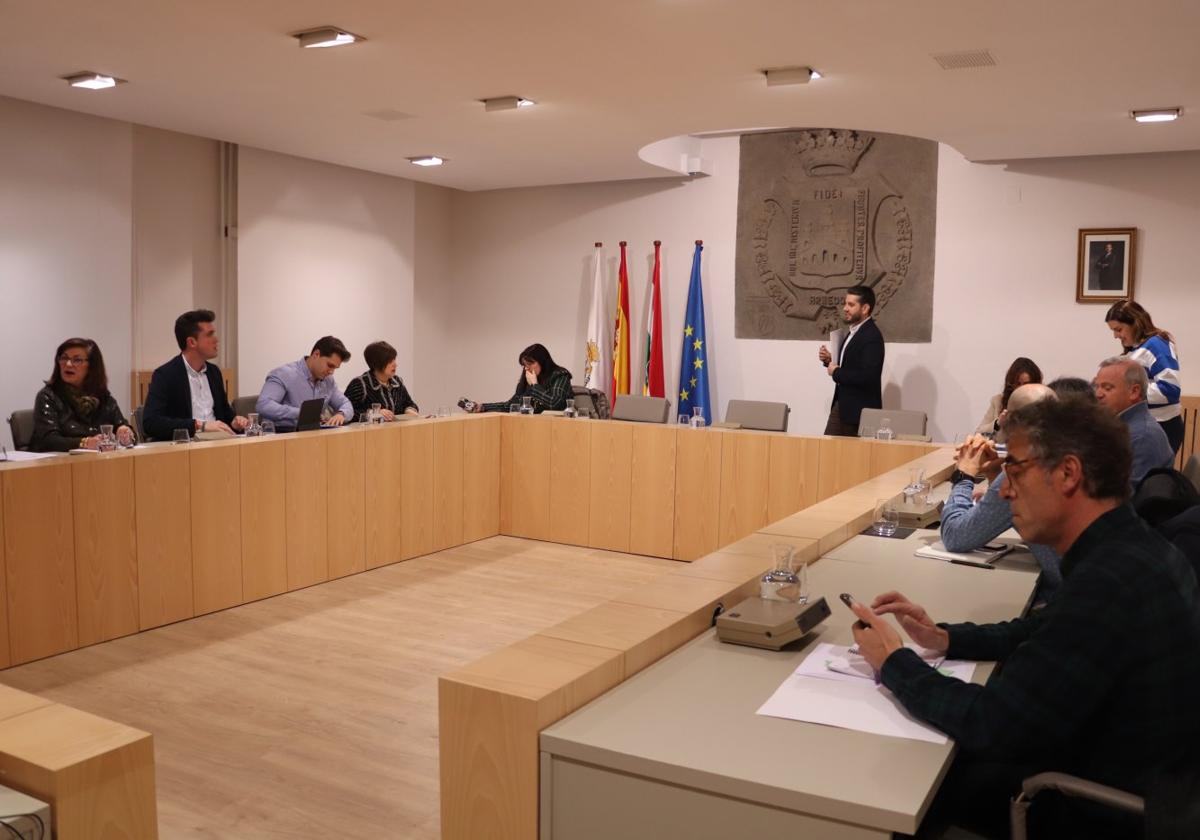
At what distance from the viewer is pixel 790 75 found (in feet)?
18.7

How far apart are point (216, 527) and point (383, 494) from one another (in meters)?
1.23

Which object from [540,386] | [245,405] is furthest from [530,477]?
[245,405]

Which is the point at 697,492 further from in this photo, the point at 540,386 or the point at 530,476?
the point at 540,386

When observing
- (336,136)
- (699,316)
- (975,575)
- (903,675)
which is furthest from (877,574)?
(699,316)

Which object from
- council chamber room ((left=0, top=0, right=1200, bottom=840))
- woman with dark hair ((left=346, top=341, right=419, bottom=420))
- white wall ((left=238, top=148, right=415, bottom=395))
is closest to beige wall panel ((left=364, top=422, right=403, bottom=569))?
council chamber room ((left=0, top=0, right=1200, bottom=840))

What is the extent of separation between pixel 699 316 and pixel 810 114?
3256 millimetres

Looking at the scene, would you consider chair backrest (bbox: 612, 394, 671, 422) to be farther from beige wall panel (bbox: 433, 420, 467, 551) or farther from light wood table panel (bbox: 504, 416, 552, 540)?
beige wall panel (bbox: 433, 420, 467, 551)

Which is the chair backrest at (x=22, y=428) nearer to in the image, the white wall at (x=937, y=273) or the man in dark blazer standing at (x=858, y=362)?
the man in dark blazer standing at (x=858, y=362)

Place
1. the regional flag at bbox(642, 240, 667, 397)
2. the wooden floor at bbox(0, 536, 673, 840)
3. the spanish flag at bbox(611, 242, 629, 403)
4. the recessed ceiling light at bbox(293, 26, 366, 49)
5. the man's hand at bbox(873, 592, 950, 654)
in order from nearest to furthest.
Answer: the man's hand at bbox(873, 592, 950, 654), the wooden floor at bbox(0, 536, 673, 840), the recessed ceiling light at bbox(293, 26, 366, 49), the regional flag at bbox(642, 240, 667, 397), the spanish flag at bbox(611, 242, 629, 403)

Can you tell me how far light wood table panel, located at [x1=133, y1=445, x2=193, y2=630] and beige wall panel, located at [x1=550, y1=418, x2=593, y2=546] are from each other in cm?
260

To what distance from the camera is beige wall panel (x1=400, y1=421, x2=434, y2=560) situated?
21.1 ft

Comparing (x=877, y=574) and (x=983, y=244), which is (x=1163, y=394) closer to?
(x=983, y=244)

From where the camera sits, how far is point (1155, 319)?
26.8ft

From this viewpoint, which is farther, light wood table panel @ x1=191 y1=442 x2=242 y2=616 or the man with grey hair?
light wood table panel @ x1=191 y1=442 x2=242 y2=616
